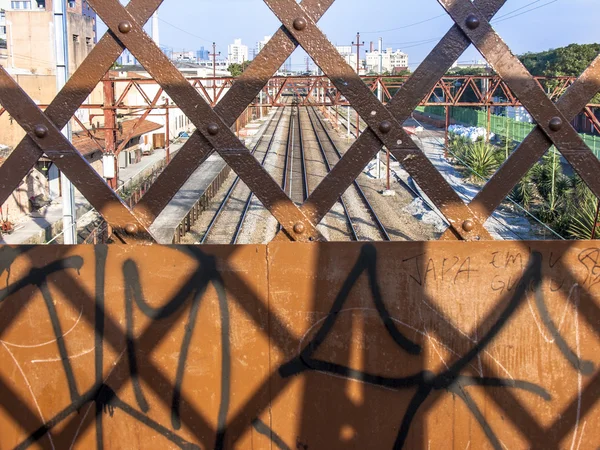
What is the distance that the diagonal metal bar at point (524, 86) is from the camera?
2.51 metres

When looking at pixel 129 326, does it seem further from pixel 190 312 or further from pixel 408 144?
pixel 408 144

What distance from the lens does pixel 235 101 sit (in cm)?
255

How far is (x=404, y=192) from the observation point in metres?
31.1

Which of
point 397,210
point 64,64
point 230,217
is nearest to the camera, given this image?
point 64,64

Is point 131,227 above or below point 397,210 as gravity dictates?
above

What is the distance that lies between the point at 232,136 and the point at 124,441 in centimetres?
139

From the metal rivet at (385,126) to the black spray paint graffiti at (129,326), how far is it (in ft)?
2.93

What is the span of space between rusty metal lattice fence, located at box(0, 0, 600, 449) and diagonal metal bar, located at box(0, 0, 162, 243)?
14.1 inches

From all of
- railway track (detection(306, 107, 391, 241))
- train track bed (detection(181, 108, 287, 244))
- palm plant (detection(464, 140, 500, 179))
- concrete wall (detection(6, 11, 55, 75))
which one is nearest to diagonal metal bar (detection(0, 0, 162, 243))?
railway track (detection(306, 107, 391, 241))

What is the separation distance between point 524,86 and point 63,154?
189 centimetres

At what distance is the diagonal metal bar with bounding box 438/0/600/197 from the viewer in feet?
8.23

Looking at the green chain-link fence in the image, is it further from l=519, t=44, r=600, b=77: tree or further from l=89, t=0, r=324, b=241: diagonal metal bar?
l=89, t=0, r=324, b=241: diagonal metal bar

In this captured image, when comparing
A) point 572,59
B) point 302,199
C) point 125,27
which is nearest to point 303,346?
point 125,27

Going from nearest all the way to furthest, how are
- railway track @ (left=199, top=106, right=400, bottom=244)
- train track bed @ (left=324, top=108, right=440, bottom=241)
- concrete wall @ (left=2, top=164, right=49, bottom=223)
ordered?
train track bed @ (left=324, top=108, right=440, bottom=241) → railway track @ (left=199, top=106, right=400, bottom=244) → concrete wall @ (left=2, top=164, right=49, bottom=223)
